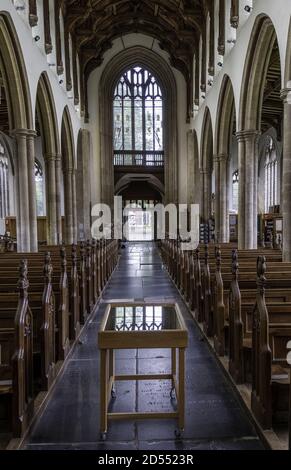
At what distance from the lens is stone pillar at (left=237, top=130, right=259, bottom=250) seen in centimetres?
1072

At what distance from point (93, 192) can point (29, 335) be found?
1797 cm

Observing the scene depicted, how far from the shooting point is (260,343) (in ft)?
9.10

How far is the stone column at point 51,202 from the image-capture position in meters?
13.4

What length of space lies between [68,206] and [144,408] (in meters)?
14.1

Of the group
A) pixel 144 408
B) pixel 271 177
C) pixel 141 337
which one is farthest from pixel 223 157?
pixel 141 337

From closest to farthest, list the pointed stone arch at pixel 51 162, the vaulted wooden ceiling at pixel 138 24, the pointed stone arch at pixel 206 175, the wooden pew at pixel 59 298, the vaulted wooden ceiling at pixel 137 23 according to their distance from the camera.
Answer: the wooden pew at pixel 59 298 → the pointed stone arch at pixel 51 162 → the vaulted wooden ceiling at pixel 138 24 → the vaulted wooden ceiling at pixel 137 23 → the pointed stone arch at pixel 206 175

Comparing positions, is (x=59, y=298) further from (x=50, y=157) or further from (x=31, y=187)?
(x=50, y=157)

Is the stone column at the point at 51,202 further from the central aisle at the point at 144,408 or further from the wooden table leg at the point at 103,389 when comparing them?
the wooden table leg at the point at 103,389

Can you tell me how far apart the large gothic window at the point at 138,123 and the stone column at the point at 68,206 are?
5.52m

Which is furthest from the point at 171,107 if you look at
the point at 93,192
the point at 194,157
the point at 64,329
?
the point at 64,329

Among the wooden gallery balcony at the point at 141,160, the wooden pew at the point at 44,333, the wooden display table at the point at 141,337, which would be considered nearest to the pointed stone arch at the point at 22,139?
the wooden pew at the point at 44,333

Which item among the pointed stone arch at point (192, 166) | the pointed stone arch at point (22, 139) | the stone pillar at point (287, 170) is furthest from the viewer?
the pointed stone arch at point (192, 166)

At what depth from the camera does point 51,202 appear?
13.5 m
